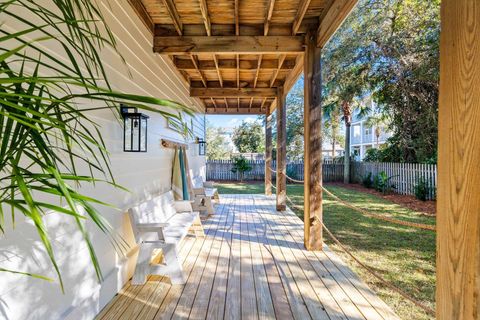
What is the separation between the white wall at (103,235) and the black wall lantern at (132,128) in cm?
8

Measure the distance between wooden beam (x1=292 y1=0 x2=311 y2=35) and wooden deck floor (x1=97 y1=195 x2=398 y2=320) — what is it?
272 cm

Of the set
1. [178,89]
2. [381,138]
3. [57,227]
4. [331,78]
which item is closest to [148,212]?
[57,227]

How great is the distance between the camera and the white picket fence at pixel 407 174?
25.6ft

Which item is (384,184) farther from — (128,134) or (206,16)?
(128,134)

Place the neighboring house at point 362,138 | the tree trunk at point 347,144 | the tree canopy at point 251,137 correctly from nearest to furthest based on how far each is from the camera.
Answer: the tree trunk at point 347,144 → the neighboring house at point 362,138 → the tree canopy at point 251,137

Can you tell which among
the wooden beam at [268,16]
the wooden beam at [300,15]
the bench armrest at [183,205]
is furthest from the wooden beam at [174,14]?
the bench armrest at [183,205]

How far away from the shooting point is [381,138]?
19750mm

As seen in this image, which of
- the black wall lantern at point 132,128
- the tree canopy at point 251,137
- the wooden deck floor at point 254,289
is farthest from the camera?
the tree canopy at point 251,137

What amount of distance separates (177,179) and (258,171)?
10.2 meters

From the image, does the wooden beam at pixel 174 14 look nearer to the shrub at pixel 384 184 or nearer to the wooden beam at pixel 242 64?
the wooden beam at pixel 242 64

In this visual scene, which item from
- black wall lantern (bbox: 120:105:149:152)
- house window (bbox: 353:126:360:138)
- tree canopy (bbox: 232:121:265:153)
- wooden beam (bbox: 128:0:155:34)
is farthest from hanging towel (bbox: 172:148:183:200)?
house window (bbox: 353:126:360:138)

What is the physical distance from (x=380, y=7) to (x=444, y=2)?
8.81 m

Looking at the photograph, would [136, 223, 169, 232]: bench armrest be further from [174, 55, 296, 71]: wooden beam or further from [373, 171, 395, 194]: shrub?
[373, 171, 395, 194]: shrub

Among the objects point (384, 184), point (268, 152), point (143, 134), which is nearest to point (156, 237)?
point (143, 134)
